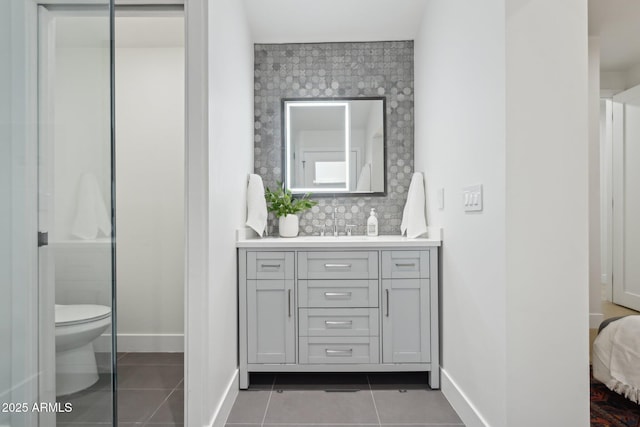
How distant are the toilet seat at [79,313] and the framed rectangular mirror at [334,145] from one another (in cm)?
206

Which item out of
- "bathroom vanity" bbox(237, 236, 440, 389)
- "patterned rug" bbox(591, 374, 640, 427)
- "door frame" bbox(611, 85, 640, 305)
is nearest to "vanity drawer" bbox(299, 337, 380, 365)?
"bathroom vanity" bbox(237, 236, 440, 389)

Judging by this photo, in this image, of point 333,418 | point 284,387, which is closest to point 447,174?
point 333,418

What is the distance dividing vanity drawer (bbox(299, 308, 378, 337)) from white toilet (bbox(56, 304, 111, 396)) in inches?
56.6

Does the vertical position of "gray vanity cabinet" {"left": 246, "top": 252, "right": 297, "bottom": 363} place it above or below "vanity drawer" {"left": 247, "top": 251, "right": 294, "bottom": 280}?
below

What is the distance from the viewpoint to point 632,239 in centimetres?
377

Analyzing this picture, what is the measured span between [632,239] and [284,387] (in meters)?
3.79

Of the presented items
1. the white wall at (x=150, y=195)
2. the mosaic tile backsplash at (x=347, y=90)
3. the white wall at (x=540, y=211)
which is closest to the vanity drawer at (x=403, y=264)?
the mosaic tile backsplash at (x=347, y=90)

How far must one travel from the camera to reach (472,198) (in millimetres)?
1711

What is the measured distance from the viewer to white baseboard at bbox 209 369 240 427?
1716 millimetres

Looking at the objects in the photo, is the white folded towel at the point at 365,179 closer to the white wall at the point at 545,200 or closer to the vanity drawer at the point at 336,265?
the vanity drawer at the point at 336,265

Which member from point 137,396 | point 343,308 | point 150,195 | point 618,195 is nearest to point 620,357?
point 343,308

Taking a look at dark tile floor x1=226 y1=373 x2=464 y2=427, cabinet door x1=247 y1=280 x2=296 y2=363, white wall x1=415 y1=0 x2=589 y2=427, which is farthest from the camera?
cabinet door x1=247 y1=280 x2=296 y2=363

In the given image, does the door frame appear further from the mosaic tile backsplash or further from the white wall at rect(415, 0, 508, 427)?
the white wall at rect(415, 0, 508, 427)

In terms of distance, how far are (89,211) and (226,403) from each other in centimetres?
142
